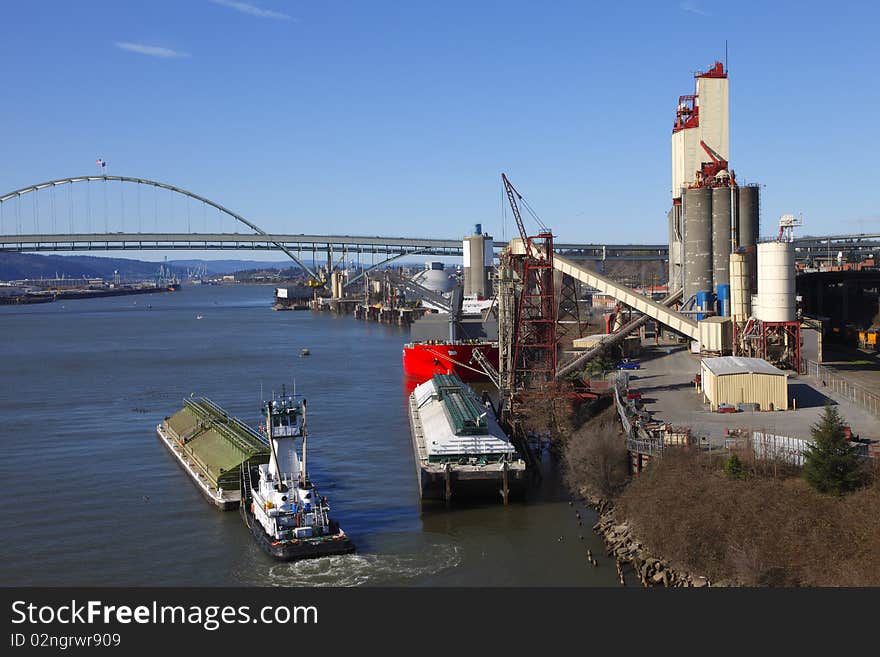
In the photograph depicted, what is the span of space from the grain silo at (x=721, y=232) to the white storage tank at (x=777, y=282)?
376 inches

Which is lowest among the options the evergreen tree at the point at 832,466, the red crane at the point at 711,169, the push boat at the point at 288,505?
the push boat at the point at 288,505

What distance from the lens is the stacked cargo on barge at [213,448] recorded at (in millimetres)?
22688

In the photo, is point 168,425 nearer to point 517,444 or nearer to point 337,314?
point 517,444

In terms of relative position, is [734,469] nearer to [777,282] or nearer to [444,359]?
[777,282]

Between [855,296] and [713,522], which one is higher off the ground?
[855,296]

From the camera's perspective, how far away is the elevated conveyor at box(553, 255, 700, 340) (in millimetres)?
37062

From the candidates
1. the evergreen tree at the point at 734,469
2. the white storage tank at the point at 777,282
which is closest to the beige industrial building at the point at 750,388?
the white storage tank at the point at 777,282

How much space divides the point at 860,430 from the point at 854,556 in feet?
23.3

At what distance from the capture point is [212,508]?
73.3 ft

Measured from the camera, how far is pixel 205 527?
20875mm

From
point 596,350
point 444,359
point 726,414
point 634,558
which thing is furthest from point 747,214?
point 634,558

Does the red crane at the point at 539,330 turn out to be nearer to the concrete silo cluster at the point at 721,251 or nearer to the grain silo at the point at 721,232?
the concrete silo cluster at the point at 721,251

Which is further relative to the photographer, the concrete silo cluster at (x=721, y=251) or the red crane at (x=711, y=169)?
the red crane at (x=711, y=169)
